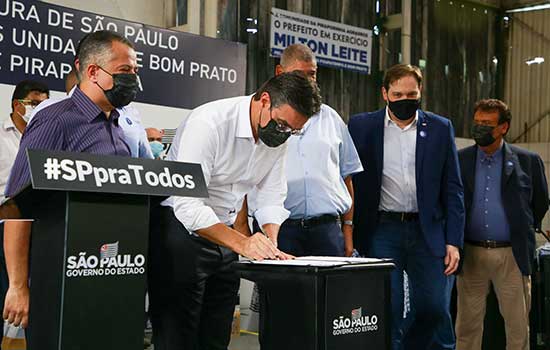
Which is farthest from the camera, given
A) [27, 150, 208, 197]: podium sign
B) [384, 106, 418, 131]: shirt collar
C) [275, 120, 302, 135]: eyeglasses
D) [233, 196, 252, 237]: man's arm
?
[384, 106, 418, 131]: shirt collar

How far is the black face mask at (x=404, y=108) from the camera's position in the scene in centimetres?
318

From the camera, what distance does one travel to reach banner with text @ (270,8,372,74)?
6.73 m

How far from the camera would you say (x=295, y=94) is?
2121 mm

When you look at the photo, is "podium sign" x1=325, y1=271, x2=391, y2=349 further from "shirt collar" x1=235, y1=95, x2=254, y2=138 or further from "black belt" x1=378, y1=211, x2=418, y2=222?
"black belt" x1=378, y1=211, x2=418, y2=222

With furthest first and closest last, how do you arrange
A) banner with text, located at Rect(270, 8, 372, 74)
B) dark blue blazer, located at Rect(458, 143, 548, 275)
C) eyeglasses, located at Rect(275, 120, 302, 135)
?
banner with text, located at Rect(270, 8, 372, 74), dark blue blazer, located at Rect(458, 143, 548, 275), eyeglasses, located at Rect(275, 120, 302, 135)

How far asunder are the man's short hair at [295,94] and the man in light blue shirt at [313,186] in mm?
859

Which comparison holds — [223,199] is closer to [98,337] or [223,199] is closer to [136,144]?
[136,144]

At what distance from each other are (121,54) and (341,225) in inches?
62.6

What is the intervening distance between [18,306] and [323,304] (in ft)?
2.66

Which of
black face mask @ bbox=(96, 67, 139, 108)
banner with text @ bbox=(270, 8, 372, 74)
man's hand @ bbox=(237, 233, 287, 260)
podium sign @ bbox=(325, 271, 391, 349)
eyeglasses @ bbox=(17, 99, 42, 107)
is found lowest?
podium sign @ bbox=(325, 271, 391, 349)

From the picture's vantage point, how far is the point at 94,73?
2.08 meters

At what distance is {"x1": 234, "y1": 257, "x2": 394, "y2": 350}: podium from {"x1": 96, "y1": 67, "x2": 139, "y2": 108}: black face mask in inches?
23.6

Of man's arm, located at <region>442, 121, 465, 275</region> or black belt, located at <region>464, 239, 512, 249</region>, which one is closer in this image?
man's arm, located at <region>442, 121, 465, 275</region>

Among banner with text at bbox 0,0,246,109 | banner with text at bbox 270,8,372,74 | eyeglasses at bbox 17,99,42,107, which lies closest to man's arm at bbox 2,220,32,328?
eyeglasses at bbox 17,99,42,107
